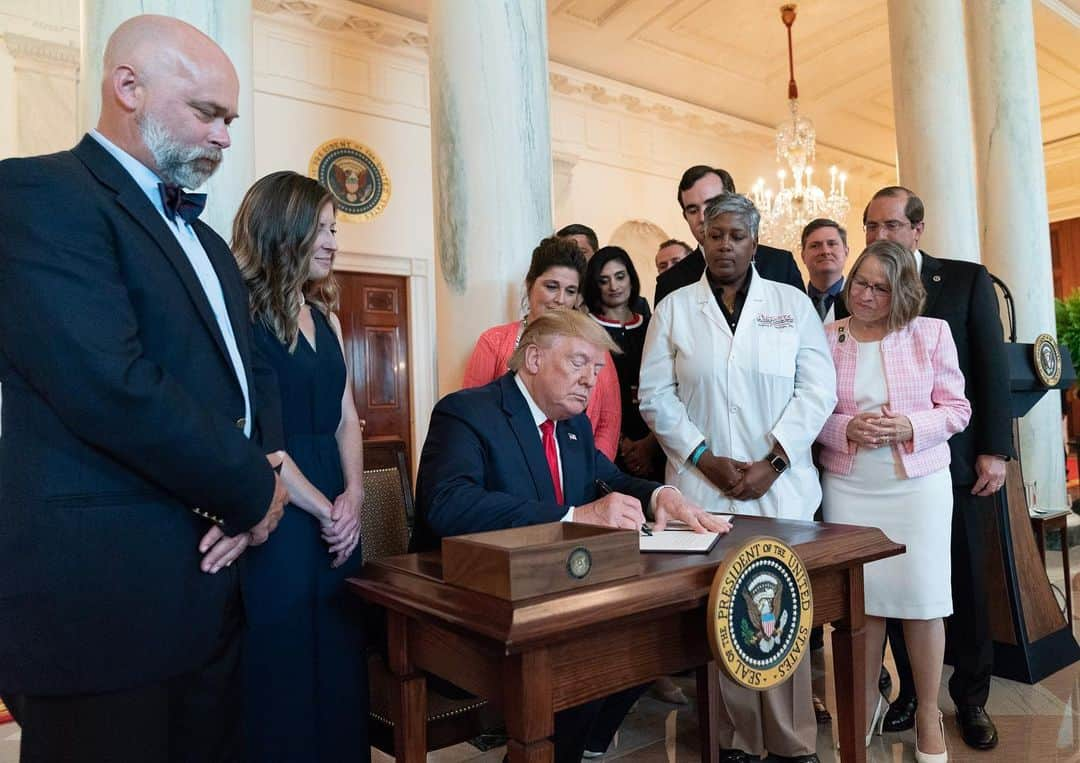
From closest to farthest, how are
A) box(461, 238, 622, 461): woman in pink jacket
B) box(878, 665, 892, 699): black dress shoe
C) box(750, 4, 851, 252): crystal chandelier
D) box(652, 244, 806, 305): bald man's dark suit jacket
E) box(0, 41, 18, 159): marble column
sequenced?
box(461, 238, 622, 461): woman in pink jacket, box(652, 244, 806, 305): bald man's dark suit jacket, box(878, 665, 892, 699): black dress shoe, box(0, 41, 18, 159): marble column, box(750, 4, 851, 252): crystal chandelier

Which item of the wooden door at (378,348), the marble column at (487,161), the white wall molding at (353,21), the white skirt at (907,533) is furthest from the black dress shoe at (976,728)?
the white wall molding at (353,21)

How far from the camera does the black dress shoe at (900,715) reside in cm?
276

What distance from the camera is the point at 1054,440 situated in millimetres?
5867

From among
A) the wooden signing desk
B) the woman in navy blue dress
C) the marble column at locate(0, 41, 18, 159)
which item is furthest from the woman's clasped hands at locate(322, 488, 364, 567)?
the marble column at locate(0, 41, 18, 159)

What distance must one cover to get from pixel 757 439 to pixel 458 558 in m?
1.44

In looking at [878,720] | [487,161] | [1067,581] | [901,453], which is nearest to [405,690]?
[901,453]

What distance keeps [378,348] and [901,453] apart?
5.51 metres

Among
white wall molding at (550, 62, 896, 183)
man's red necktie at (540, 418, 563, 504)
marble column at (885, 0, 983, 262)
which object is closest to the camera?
man's red necktie at (540, 418, 563, 504)

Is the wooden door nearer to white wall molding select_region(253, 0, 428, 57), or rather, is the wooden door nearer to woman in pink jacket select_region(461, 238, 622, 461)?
white wall molding select_region(253, 0, 428, 57)

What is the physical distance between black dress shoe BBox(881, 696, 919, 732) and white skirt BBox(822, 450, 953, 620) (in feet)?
1.65

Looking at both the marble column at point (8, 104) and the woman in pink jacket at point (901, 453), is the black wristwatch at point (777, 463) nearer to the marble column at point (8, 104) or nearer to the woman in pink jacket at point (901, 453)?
the woman in pink jacket at point (901, 453)

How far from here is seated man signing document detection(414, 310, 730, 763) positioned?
1.76 m

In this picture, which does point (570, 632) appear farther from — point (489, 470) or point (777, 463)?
point (777, 463)

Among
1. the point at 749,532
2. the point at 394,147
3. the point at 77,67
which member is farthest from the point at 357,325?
the point at 749,532
